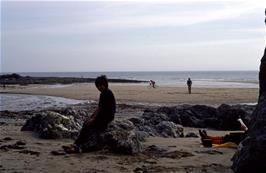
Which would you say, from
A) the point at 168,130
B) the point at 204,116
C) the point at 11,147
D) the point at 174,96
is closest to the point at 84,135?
the point at 11,147

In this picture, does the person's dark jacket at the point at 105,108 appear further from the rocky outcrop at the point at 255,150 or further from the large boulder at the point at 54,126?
the rocky outcrop at the point at 255,150

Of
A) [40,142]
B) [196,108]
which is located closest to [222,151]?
[40,142]

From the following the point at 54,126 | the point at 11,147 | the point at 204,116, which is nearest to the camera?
the point at 11,147

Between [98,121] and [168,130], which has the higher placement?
[98,121]

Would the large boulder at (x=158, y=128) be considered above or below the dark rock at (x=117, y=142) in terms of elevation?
below

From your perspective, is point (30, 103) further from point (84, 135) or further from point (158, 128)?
point (84, 135)

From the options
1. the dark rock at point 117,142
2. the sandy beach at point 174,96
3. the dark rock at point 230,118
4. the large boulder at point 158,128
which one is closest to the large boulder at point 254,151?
the dark rock at point 117,142

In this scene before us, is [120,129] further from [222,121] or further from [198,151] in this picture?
[222,121]

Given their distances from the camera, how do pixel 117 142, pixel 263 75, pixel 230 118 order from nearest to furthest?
pixel 263 75 → pixel 117 142 → pixel 230 118

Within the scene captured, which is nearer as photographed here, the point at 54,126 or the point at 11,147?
the point at 11,147

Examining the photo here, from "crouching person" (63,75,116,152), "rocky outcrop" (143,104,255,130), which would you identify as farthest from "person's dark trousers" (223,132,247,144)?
"rocky outcrop" (143,104,255,130)

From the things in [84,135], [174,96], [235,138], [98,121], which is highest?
[98,121]

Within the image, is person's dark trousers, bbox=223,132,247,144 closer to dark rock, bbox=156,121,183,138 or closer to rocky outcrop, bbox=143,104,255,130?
dark rock, bbox=156,121,183,138

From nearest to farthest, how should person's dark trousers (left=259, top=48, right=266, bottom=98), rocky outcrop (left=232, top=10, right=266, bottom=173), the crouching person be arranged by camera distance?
1. rocky outcrop (left=232, top=10, right=266, bottom=173)
2. person's dark trousers (left=259, top=48, right=266, bottom=98)
3. the crouching person
